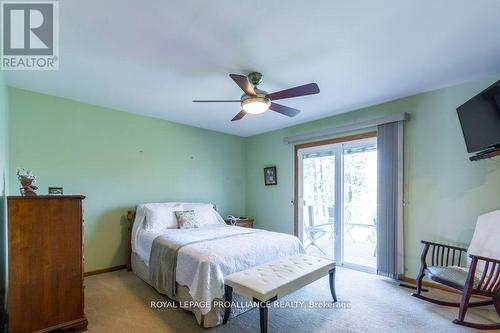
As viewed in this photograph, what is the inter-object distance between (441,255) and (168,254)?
10.6 feet

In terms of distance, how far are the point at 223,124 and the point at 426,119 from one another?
3.21 meters

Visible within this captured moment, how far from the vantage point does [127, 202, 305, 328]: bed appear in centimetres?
227

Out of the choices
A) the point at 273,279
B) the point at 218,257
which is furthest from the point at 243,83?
the point at 273,279

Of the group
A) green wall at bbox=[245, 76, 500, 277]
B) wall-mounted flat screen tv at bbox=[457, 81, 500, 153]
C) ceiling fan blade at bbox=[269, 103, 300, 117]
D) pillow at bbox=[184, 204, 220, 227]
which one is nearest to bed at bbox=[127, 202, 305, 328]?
pillow at bbox=[184, 204, 220, 227]

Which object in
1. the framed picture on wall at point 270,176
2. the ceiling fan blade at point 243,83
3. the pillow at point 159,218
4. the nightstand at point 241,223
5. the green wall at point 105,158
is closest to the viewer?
the ceiling fan blade at point 243,83

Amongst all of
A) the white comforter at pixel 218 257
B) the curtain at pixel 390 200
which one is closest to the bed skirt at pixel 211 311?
the white comforter at pixel 218 257

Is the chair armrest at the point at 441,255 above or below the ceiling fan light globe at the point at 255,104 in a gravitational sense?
below

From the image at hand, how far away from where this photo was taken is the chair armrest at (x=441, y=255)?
2871mm

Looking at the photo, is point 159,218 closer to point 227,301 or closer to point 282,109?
point 227,301

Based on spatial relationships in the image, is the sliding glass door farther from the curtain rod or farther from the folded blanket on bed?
the folded blanket on bed

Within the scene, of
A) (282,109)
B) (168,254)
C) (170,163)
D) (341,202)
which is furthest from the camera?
(170,163)

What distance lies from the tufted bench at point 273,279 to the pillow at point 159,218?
1.75m

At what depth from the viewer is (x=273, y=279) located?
2223 millimetres

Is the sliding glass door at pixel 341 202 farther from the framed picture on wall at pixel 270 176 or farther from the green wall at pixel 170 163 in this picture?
the framed picture on wall at pixel 270 176
